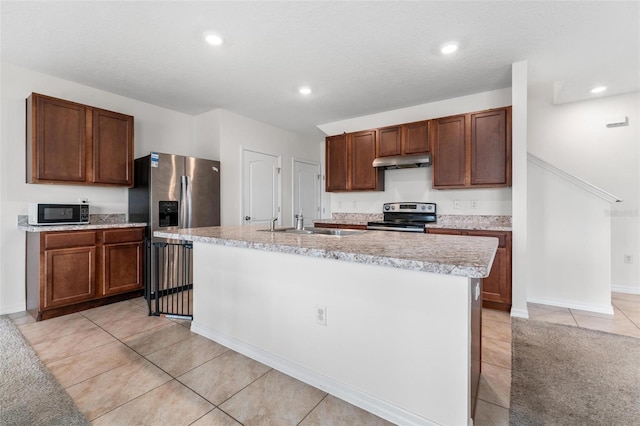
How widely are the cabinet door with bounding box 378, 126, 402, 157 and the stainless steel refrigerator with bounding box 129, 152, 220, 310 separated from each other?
241 cm

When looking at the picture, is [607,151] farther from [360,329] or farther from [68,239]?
[68,239]

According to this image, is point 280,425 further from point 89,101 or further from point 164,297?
point 89,101

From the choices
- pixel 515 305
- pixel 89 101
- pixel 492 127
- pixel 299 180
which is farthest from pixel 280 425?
pixel 299 180

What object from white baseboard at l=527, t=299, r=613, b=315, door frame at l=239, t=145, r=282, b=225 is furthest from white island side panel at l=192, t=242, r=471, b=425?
white baseboard at l=527, t=299, r=613, b=315

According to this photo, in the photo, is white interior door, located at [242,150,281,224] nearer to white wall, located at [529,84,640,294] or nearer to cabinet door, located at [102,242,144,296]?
cabinet door, located at [102,242,144,296]

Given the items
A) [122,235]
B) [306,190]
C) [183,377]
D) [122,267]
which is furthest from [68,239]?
[306,190]

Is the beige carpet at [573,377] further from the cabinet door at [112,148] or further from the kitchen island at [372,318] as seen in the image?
the cabinet door at [112,148]

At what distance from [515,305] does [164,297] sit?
13.0 feet

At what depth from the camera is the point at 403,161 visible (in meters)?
3.95

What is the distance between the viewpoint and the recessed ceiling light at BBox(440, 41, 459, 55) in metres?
2.55

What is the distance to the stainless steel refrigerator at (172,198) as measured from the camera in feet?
11.4

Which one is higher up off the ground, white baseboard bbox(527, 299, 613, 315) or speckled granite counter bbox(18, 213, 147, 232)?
speckled granite counter bbox(18, 213, 147, 232)

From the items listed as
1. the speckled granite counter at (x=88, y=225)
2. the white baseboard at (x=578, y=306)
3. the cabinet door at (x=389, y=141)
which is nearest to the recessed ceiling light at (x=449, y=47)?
the cabinet door at (x=389, y=141)

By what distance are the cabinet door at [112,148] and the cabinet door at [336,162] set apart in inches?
108
